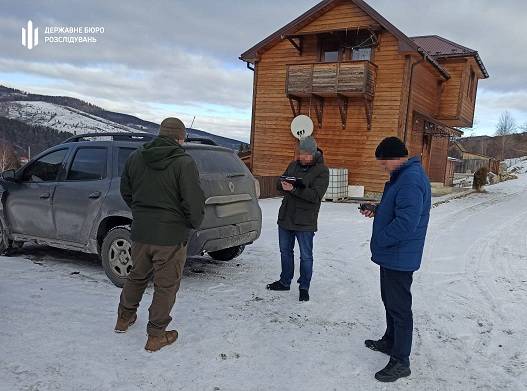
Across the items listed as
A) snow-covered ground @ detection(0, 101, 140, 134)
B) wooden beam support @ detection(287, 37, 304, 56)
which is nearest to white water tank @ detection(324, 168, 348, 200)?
wooden beam support @ detection(287, 37, 304, 56)

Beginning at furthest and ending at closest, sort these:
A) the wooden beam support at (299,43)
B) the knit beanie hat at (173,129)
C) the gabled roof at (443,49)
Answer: the gabled roof at (443,49) → the wooden beam support at (299,43) → the knit beanie hat at (173,129)

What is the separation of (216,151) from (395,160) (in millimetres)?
2538

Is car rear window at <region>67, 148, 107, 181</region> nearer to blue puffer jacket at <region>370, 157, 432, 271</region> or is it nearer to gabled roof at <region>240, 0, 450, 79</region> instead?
blue puffer jacket at <region>370, 157, 432, 271</region>

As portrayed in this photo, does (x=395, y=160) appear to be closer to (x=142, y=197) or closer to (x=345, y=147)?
(x=142, y=197)

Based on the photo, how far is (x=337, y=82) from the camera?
15156mm

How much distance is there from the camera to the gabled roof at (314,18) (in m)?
15.1

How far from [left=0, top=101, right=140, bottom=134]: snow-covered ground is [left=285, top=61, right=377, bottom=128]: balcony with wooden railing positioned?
12000 cm

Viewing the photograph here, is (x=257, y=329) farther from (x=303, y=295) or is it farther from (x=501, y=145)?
(x=501, y=145)

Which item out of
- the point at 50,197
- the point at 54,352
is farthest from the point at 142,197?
the point at 50,197

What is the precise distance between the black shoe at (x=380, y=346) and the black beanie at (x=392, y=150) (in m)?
1.48

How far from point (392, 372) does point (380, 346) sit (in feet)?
1.42

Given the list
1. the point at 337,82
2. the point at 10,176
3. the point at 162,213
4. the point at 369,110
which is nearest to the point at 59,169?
the point at 10,176

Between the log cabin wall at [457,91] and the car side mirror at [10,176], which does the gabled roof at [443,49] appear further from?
the car side mirror at [10,176]

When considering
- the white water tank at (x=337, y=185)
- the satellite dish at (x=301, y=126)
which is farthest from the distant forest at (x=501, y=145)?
the white water tank at (x=337, y=185)
